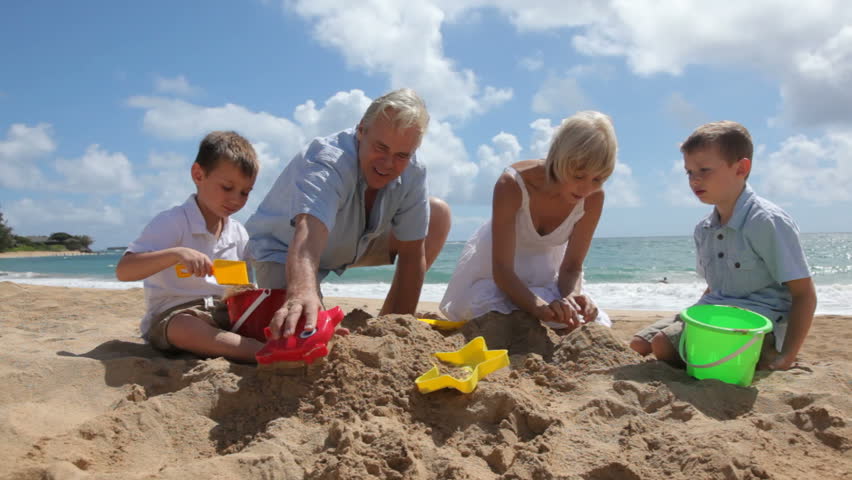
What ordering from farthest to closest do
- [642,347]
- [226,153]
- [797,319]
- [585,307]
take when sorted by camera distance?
[226,153], [585,307], [642,347], [797,319]

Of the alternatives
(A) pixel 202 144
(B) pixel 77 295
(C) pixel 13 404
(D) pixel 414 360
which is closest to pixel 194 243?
(A) pixel 202 144

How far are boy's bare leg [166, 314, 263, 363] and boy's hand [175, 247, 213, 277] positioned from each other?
9.6 inches

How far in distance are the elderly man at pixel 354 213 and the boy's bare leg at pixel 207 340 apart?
1.31 feet

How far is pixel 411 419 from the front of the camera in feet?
5.43

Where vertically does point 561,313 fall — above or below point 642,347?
above

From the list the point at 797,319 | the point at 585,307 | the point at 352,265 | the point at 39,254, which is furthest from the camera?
the point at 39,254

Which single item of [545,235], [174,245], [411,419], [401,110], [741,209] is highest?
[401,110]

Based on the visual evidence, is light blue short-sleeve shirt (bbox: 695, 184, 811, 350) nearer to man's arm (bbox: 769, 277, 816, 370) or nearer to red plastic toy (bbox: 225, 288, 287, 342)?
man's arm (bbox: 769, 277, 816, 370)

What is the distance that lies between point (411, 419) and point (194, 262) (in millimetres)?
1310

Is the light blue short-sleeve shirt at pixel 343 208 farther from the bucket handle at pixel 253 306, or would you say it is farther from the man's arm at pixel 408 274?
the bucket handle at pixel 253 306

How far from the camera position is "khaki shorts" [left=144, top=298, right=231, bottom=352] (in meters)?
2.56

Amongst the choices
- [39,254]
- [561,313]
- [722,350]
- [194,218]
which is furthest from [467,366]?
[39,254]

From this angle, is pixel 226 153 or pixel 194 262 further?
pixel 226 153

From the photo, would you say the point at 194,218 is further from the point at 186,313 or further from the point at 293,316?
the point at 293,316
